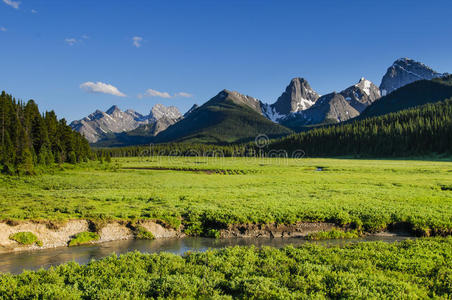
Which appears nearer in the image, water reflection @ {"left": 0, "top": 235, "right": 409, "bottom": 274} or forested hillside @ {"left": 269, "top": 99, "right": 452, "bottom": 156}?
water reflection @ {"left": 0, "top": 235, "right": 409, "bottom": 274}

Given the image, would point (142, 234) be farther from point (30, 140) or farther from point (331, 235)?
point (30, 140)

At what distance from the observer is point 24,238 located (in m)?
19.3

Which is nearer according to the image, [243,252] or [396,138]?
[243,252]

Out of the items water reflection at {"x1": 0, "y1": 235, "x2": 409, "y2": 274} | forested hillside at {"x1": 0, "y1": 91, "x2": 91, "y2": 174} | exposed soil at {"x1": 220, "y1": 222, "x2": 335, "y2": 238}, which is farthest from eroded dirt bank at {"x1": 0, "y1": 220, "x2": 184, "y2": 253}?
forested hillside at {"x1": 0, "y1": 91, "x2": 91, "y2": 174}

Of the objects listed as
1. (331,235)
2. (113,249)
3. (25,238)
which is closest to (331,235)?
(331,235)

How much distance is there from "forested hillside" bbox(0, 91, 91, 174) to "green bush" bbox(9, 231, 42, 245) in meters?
45.9

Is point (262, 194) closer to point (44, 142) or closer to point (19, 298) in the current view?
point (19, 298)

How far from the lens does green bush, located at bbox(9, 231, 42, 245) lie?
1914 centimetres

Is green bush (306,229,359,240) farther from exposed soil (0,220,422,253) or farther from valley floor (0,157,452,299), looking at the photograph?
exposed soil (0,220,422,253)

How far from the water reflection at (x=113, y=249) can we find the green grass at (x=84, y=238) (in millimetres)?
717

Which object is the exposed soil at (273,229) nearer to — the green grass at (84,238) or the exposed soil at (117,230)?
the exposed soil at (117,230)

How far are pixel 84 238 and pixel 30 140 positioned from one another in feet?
244

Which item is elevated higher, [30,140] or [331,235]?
[30,140]

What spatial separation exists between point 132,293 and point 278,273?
662 cm
